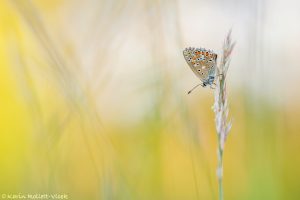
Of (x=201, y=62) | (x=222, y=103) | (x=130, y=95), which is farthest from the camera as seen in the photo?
(x=130, y=95)

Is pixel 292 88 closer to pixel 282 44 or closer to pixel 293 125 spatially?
pixel 293 125

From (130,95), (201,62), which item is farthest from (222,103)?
(130,95)

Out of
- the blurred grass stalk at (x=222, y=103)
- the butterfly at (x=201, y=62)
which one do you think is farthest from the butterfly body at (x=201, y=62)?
the blurred grass stalk at (x=222, y=103)

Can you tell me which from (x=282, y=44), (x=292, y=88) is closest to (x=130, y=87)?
(x=282, y=44)

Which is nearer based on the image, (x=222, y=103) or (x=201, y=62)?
(x=222, y=103)

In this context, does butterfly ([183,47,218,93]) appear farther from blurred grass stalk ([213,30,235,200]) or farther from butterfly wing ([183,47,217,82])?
blurred grass stalk ([213,30,235,200])

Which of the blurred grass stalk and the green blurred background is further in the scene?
the green blurred background

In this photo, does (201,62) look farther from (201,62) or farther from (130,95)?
(130,95)

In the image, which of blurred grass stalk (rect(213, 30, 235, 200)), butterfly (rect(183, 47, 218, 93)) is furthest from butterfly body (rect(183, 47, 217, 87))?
blurred grass stalk (rect(213, 30, 235, 200))
